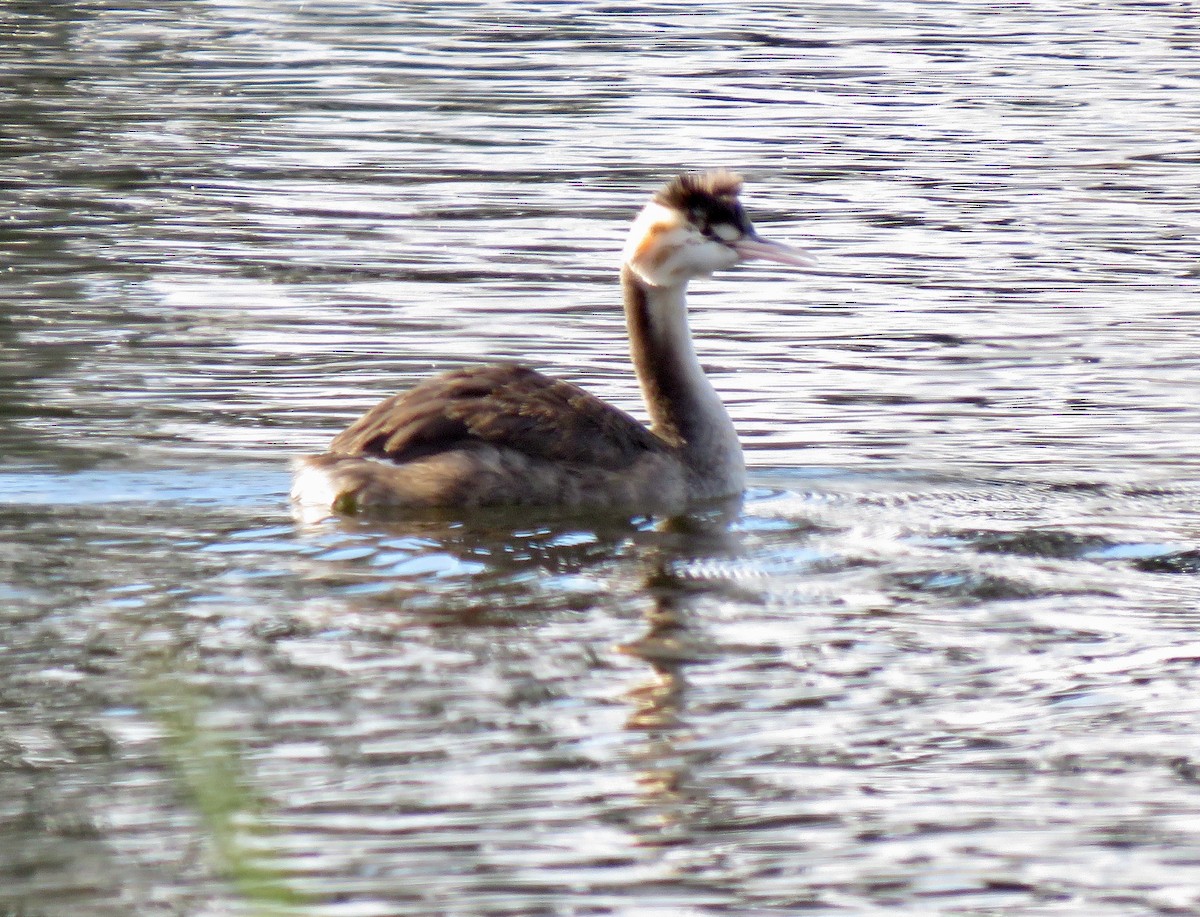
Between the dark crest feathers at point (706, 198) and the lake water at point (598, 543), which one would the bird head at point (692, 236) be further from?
the lake water at point (598, 543)

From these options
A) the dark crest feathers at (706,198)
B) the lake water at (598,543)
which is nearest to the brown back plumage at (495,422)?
the lake water at (598,543)

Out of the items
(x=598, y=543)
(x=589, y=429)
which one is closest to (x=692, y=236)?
(x=589, y=429)

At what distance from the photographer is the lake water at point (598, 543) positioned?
5914 mm

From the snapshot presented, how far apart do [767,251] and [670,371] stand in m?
0.71

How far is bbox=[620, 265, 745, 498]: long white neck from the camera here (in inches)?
404

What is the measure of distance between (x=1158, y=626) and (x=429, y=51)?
18.3 meters

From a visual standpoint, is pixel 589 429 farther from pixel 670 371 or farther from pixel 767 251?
pixel 767 251

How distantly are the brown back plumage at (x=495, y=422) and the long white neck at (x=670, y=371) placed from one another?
1.53ft

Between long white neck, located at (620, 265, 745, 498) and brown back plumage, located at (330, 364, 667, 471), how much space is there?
1.53 feet

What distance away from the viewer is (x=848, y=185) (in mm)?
18000

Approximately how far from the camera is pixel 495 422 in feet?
31.6

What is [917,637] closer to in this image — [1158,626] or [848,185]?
[1158,626]

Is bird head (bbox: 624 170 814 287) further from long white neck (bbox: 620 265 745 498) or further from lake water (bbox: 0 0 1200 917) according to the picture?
lake water (bbox: 0 0 1200 917)

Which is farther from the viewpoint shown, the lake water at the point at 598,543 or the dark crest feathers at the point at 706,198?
the dark crest feathers at the point at 706,198
